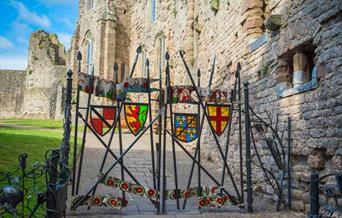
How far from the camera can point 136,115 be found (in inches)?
204

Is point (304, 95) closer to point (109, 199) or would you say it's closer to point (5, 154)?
point (109, 199)

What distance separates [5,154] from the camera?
7.12m

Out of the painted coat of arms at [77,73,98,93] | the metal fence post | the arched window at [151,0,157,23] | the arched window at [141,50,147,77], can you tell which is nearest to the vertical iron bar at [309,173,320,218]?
the metal fence post

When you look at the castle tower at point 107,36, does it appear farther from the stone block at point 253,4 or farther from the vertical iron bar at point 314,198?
the vertical iron bar at point 314,198

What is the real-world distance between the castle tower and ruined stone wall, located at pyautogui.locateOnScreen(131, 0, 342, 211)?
41.9ft

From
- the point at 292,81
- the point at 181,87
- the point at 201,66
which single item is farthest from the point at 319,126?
the point at 201,66

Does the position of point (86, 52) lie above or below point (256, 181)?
above

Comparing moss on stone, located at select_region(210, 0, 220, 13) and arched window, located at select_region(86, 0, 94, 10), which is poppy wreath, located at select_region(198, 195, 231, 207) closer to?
moss on stone, located at select_region(210, 0, 220, 13)

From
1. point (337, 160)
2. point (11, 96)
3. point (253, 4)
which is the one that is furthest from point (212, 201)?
point (11, 96)

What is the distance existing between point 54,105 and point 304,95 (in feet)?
99.7

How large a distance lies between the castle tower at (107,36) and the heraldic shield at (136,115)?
17.0m

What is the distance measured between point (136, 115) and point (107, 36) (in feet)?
61.4

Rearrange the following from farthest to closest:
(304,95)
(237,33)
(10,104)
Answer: (10,104) < (237,33) < (304,95)

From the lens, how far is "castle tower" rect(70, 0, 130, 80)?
22781 millimetres
